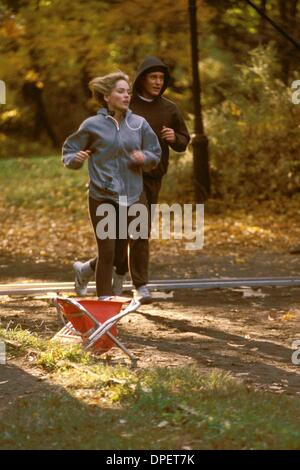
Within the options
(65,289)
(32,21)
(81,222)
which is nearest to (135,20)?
(32,21)

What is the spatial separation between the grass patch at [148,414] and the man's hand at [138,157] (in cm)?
195

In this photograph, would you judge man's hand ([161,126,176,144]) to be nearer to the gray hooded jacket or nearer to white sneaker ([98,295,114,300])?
the gray hooded jacket

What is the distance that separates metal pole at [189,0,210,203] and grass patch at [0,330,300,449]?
11.6 meters

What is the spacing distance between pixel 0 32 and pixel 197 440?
16.5 m

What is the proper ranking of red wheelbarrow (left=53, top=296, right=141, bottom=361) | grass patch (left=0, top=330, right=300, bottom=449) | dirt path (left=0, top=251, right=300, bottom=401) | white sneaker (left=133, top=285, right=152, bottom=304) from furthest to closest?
white sneaker (left=133, top=285, right=152, bottom=304)
red wheelbarrow (left=53, top=296, right=141, bottom=361)
dirt path (left=0, top=251, right=300, bottom=401)
grass patch (left=0, top=330, right=300, bottom=449)

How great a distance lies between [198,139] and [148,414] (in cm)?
1296

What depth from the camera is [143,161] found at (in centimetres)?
809

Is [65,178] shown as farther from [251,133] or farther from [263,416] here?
[263,416]

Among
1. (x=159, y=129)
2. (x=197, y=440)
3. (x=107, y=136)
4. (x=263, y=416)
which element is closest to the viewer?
(x=197, y=440)

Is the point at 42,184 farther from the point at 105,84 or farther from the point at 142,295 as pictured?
the point at 105,84

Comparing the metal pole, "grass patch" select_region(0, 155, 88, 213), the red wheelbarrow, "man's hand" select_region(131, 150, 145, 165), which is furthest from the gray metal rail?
"grass patch" select_region(0, 155, 88, 213)

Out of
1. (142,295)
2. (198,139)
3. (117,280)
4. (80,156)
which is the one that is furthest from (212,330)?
(198,139)

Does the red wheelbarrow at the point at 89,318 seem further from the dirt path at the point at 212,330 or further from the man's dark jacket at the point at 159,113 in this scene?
the man's dark jacket at the point at 159,113

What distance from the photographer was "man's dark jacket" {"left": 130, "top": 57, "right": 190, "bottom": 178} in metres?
9.19
